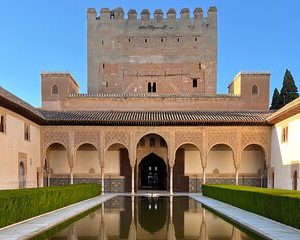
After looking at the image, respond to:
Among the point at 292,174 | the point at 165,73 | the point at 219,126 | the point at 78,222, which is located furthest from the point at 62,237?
A: the point at 165,73

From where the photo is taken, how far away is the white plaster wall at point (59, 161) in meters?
22.2

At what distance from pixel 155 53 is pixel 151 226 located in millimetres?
22790

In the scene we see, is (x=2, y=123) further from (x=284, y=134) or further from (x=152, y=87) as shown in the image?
(x=152, y=87)

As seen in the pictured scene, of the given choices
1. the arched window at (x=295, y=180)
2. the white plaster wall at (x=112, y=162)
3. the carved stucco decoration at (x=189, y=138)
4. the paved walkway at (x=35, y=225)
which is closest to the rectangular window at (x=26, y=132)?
the white plaster wall at (x=112, y=162)

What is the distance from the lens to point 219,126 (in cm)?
2070

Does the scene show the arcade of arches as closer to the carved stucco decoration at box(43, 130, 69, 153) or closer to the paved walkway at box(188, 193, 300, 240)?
the carved stucco decoration at box(43, 130, 69, 153)

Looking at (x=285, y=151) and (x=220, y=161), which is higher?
(x=285, y=151)

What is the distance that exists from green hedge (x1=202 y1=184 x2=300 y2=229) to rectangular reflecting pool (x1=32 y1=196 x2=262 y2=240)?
103 centimetres

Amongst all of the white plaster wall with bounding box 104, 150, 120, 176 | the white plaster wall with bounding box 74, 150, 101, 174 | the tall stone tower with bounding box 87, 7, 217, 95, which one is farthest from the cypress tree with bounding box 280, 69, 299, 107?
the white plaster wall with bounding box 74, 150, 101, 174

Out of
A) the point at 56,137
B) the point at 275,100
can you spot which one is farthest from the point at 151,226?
the point at 275,100

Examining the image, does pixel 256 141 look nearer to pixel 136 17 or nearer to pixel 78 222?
pixel 78 222

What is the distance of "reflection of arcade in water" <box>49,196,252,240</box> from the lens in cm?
784

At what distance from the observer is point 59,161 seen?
2227 centimetres

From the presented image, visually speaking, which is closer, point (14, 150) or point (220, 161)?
point (14, 150)
